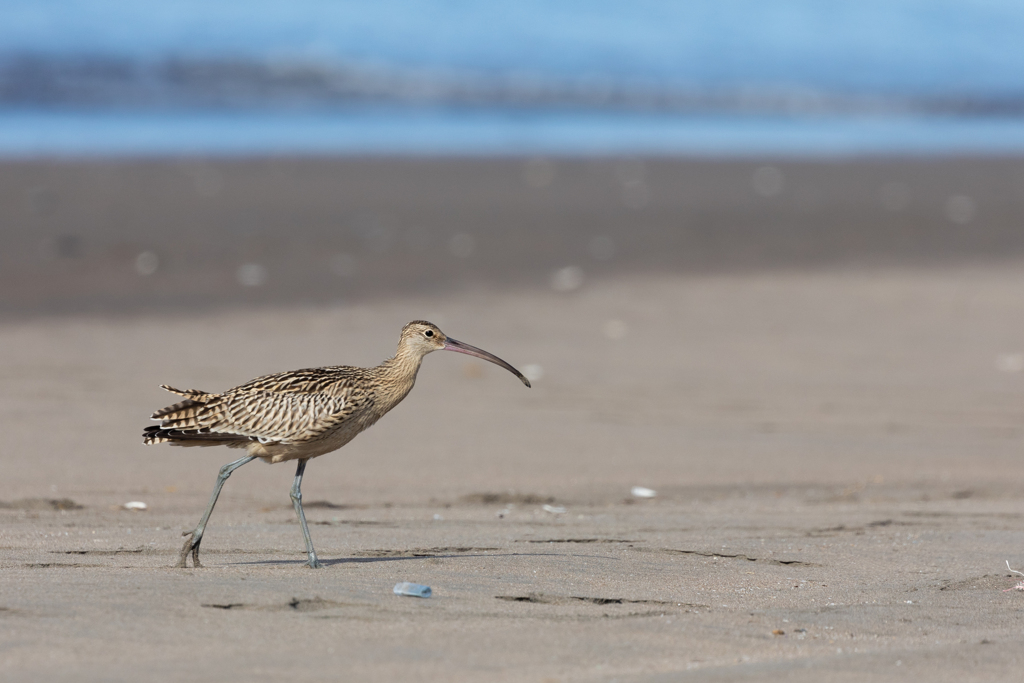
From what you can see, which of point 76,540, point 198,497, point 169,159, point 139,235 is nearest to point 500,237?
point 139,235

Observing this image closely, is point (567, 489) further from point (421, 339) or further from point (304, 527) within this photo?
point (304, 527)

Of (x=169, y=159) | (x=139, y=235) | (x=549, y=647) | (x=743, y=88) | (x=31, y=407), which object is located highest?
(x=743, y=88)

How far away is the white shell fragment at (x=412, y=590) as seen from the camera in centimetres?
513

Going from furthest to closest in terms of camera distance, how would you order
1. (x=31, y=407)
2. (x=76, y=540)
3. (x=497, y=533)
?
(x=31, y=407)
(x=497, y=533)
(x=76, y=540)

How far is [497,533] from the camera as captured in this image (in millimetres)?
6699

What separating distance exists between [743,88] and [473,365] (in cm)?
2923

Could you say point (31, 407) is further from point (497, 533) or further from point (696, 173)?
point (696, 173)

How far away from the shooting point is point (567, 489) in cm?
806

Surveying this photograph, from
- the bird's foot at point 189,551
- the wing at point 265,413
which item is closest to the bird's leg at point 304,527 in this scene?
the wing at point 265,413

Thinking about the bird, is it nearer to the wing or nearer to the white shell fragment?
the wing

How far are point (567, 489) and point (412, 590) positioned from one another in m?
3.01

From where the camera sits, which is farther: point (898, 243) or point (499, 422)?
point (898, 243)

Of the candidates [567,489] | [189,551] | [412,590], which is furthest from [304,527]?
[567,489]

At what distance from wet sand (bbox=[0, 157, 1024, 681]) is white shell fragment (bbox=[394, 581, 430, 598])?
4 centimetres
